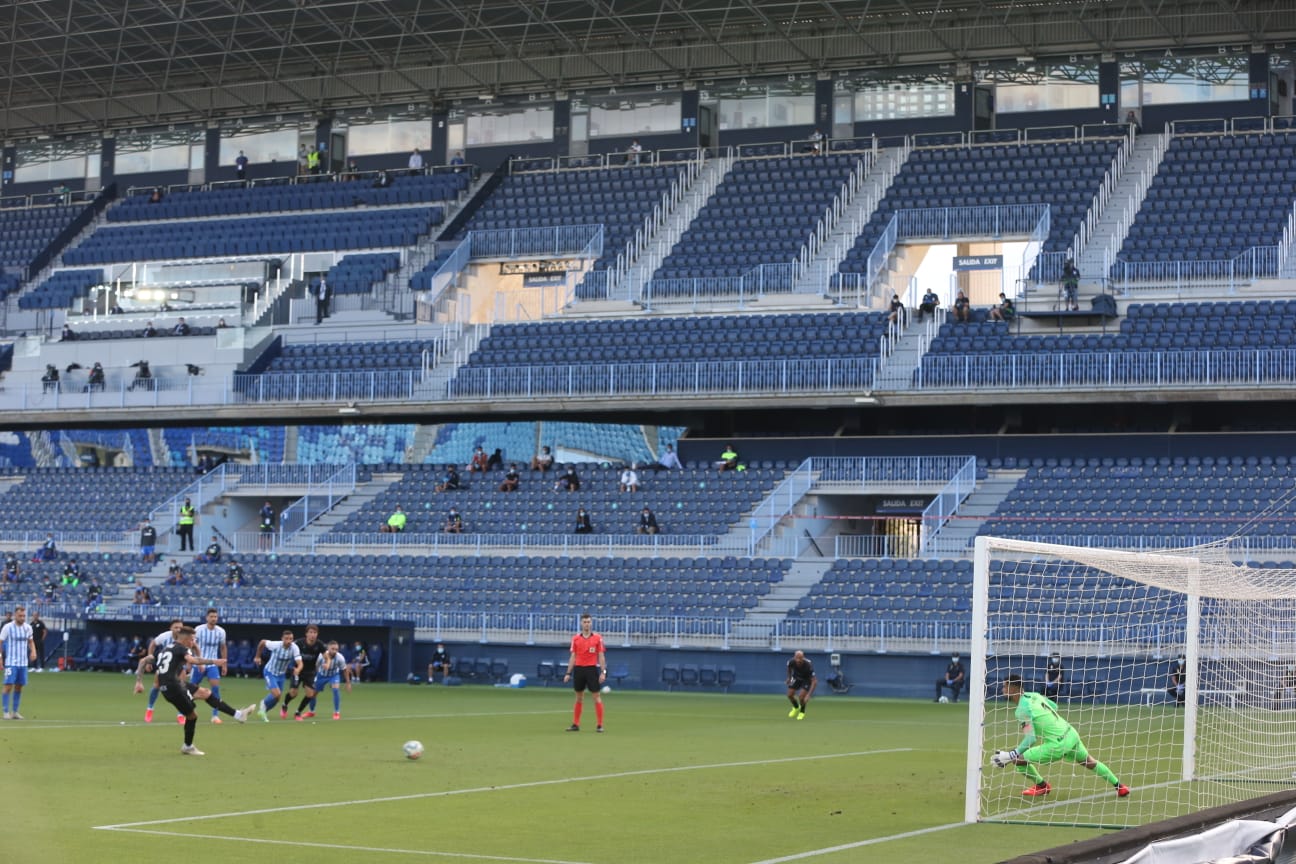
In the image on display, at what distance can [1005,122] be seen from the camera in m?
56.6

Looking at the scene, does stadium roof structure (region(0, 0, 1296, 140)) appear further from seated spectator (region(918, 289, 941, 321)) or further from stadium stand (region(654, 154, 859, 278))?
seated spectator (region(918, 289, 941, 321))

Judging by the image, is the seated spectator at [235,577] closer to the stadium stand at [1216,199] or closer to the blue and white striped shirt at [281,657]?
the blue and white striped shirt at [281,657]

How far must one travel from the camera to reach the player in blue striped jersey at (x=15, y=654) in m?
28.3

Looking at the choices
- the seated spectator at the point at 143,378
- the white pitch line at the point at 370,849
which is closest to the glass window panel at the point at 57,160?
the seated spectator at the point at 143,378

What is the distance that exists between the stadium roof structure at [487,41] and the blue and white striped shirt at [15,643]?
31.2 m

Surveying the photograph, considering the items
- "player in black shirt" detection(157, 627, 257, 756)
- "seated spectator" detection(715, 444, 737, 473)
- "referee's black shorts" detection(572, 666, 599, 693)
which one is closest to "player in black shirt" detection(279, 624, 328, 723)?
"referee's black shorts" detection(572, 666, 599, 693)

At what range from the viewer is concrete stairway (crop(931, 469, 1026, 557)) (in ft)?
142

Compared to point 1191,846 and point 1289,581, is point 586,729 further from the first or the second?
point 1191,846

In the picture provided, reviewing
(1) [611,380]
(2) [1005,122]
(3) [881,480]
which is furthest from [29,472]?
(2) [1005,122]

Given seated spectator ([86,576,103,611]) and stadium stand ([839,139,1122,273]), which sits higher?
stadium stand ([839,139,1122,273])

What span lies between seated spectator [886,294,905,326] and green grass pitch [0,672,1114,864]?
64.6 feet

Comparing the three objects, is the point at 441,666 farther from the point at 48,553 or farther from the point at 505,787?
the point at 505,787

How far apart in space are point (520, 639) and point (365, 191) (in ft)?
80.1

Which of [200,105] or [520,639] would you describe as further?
[200,105]
